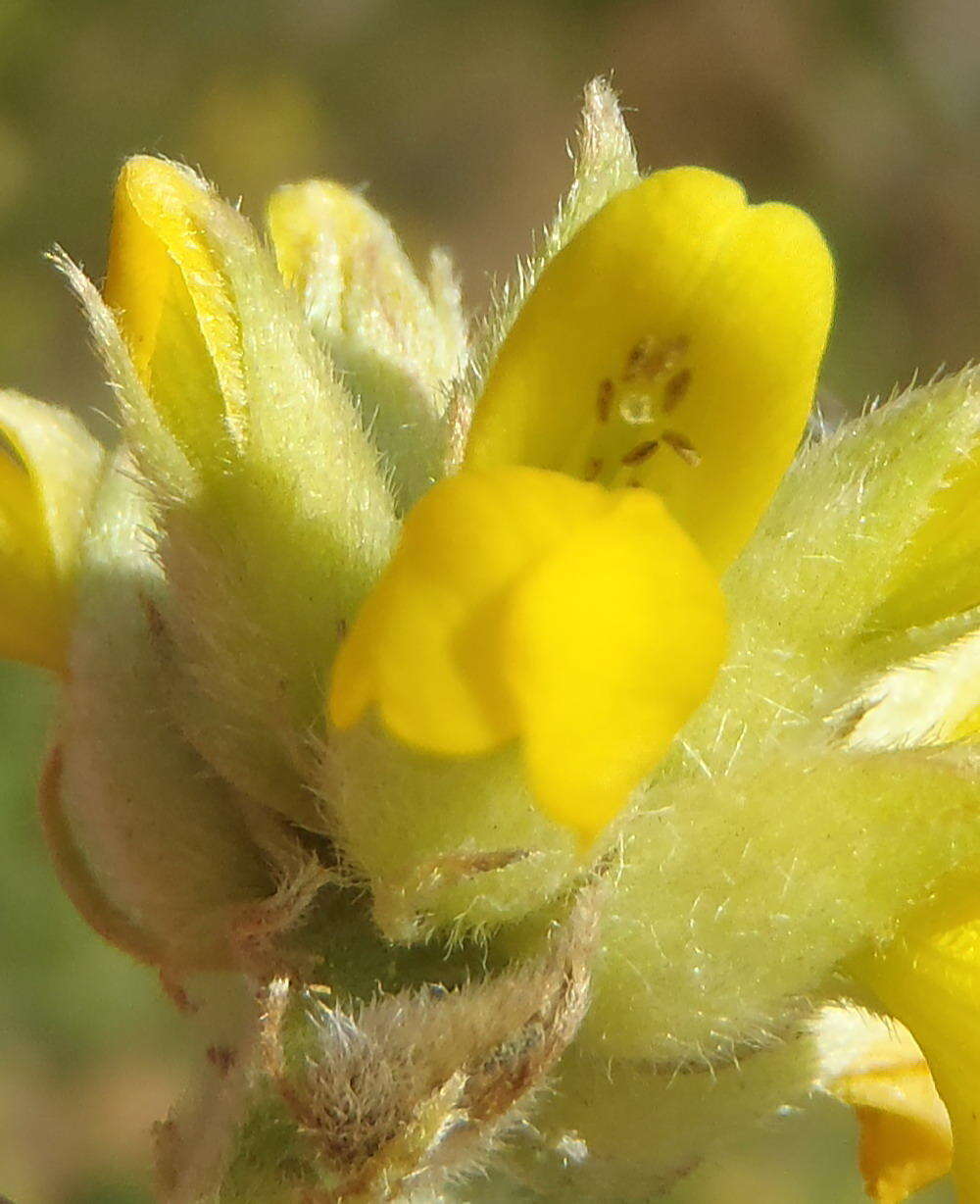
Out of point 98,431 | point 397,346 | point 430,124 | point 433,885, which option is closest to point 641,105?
point 430,124

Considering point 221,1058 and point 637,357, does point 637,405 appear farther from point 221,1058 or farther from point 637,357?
point 221,1058

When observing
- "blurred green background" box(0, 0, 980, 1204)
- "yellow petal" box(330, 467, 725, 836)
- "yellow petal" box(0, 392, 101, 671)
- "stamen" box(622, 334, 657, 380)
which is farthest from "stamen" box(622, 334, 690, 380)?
"blurred green background" box(0, 0, 980, 1204)

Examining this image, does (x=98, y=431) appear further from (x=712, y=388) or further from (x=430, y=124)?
(x=712, y=388)

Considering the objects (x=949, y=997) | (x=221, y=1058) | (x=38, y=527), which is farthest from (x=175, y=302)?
(x=949, y=997)

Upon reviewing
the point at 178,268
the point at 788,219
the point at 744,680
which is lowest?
the point at 744,680

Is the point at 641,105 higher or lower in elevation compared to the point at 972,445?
higher

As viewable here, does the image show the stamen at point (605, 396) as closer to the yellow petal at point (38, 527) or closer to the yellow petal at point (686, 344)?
the yellow petal at point (686, 344)
